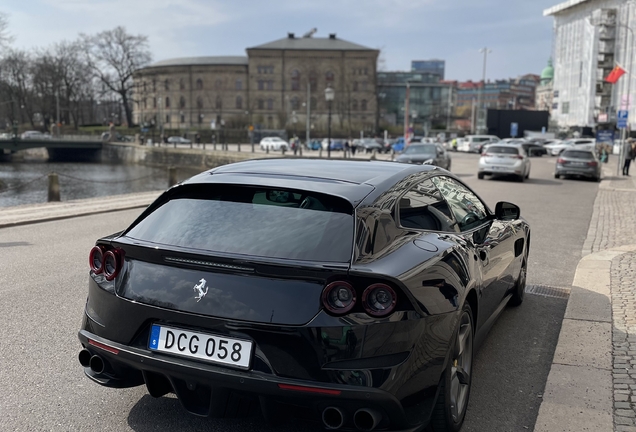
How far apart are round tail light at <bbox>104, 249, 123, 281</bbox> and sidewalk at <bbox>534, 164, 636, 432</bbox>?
2.49 meters

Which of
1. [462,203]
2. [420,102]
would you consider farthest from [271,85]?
[462,203]

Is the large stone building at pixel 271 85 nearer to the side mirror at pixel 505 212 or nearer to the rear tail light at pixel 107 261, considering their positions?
the side mirror at pixel 505 212

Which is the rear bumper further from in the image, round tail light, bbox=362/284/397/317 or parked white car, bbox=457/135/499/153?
parked white car, bbox=457/135/499/153

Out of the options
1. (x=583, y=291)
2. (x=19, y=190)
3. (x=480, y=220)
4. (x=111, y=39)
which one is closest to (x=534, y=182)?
(x=583, y=291)

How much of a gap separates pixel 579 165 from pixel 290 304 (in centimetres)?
2730

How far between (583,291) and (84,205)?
1343 cm

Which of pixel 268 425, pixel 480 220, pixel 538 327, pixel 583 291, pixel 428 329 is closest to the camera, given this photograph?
pixel 428 329

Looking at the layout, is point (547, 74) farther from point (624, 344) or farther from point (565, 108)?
point (624, 344)

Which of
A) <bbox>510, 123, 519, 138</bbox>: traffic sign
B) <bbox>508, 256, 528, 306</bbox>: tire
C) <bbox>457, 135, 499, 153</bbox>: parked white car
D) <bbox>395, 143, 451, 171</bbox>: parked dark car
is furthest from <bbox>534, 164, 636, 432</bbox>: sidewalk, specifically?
<bbox>510, 123, 519, 138</bbox>: traffic sign

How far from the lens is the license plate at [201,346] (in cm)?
284

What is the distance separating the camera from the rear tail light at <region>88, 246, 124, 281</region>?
329 cm

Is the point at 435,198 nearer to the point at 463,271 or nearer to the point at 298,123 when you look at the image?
Result: the point at 463,271

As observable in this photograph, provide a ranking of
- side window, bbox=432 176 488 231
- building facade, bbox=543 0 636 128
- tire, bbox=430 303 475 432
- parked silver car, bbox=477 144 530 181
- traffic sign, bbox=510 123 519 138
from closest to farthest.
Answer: tire, bbox=430 303 475 432 < side window, bbox=432 176 488 231 < parked silver car, bbox=477 144 530 181 < building facade, bbox=543 0 636 128 < traffic sign, bbox=510 123 519 138

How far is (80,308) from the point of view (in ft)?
18.9
